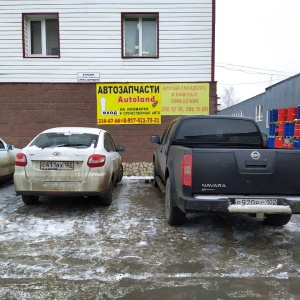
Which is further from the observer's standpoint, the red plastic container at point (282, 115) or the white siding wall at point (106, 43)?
the red plastic container at point (282, 115)

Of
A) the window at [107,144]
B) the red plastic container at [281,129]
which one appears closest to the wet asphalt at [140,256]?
the window at [107,144]

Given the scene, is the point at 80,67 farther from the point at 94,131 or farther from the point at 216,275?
the point at 216,275

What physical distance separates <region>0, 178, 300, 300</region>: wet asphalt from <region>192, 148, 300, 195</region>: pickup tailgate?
3.05 ft

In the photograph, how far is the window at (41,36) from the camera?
1116 cm

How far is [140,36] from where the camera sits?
440 inches

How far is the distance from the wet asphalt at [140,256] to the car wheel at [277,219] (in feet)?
0.35

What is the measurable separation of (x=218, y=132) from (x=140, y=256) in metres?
2.75

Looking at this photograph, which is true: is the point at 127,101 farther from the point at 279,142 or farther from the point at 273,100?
the point at 273,100

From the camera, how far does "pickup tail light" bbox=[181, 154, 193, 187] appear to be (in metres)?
4.10

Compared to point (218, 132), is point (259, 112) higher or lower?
lower

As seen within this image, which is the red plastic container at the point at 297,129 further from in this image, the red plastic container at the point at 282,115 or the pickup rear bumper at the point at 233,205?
the pickup rear bumper at the point at 233,205

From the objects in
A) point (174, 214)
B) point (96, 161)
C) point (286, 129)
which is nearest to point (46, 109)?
Answer: point (96, 161)

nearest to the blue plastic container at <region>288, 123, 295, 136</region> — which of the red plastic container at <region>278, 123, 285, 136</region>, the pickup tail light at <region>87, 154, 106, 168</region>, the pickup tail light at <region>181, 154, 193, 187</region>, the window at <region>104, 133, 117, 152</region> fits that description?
the red plastic container at <region>278, 123, 285, 136</region>

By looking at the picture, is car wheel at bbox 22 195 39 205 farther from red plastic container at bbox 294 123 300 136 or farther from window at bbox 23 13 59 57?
red plastic container at bbox 294 123 300 136
